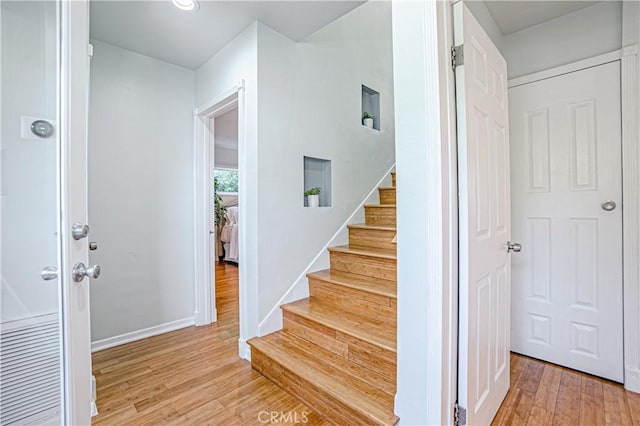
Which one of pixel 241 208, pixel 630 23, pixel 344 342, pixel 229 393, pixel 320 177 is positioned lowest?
pixel 229 393

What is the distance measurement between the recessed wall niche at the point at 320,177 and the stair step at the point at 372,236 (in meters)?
0.35

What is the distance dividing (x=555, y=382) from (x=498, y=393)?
1.80ft

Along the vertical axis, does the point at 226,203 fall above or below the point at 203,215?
above

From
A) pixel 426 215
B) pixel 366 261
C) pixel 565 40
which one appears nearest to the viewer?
pixel 426 215

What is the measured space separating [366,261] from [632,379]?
1.63 m

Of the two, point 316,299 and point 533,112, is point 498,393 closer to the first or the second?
point 316,299

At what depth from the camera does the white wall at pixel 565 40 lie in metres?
1.77

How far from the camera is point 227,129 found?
4.95m

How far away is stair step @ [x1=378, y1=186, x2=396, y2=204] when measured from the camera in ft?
9.25

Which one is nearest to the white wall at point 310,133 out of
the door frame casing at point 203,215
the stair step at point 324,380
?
the stair step at point 324,380

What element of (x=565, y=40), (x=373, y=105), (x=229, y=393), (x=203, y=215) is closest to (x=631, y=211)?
(x=565, y=40)

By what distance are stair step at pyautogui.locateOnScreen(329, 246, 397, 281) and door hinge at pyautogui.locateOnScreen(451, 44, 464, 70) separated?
120 cm

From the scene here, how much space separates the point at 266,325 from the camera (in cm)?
208

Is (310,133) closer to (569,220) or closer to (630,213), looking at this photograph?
(569,220)
